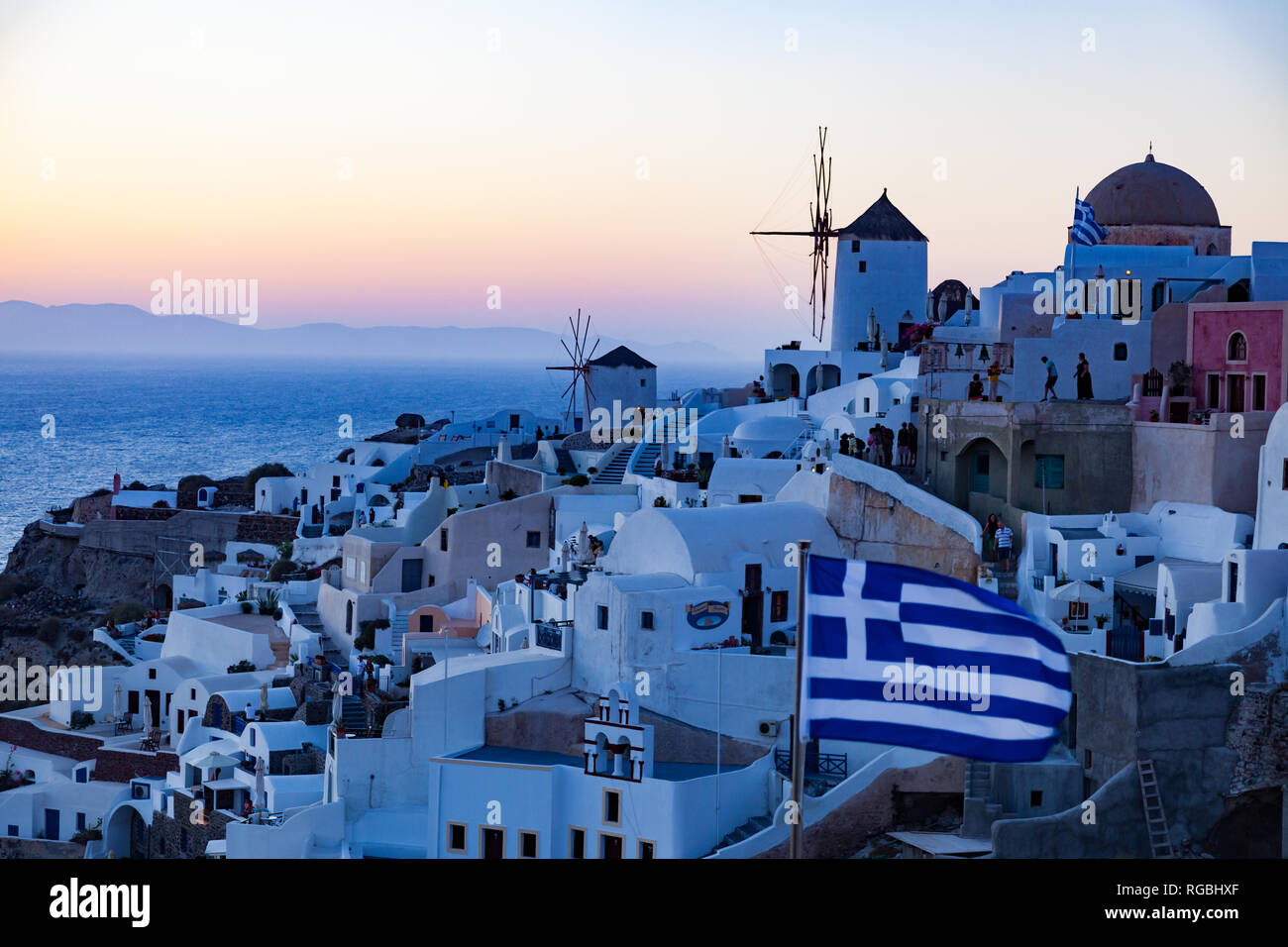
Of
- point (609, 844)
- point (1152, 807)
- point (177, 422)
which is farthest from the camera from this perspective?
point (177, 422)

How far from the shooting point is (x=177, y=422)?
137125mm

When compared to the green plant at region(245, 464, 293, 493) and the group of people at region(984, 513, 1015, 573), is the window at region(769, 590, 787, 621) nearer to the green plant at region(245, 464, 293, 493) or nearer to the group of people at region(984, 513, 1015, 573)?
the group of people at region(984, 513, 1015, 573)

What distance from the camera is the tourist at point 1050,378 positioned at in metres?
26.8

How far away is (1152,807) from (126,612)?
95.5ft

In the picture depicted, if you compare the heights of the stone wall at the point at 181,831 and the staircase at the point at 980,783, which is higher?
the staircase at the point at 980,783

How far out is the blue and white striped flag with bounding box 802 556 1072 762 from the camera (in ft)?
32.4

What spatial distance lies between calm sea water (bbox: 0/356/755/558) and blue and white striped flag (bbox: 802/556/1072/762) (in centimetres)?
6021

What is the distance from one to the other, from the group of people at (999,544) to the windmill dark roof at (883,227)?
19.7 meters

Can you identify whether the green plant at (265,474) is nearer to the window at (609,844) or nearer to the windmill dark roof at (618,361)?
the windmill dark roof at (618,361)

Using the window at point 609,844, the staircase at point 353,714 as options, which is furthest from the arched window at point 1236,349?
the staircase at point 353,714

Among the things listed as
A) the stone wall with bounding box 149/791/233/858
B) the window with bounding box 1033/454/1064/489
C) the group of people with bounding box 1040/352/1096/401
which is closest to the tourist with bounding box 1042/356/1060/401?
the group of people with bounding box 1040/352/1096/401

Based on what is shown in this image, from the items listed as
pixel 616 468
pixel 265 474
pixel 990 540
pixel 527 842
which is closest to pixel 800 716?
pixel 527 842

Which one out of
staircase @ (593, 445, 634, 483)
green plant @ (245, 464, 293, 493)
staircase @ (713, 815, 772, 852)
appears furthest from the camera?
green plant @ (245, 464, 293, 493)

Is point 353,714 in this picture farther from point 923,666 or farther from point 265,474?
point 265,474
